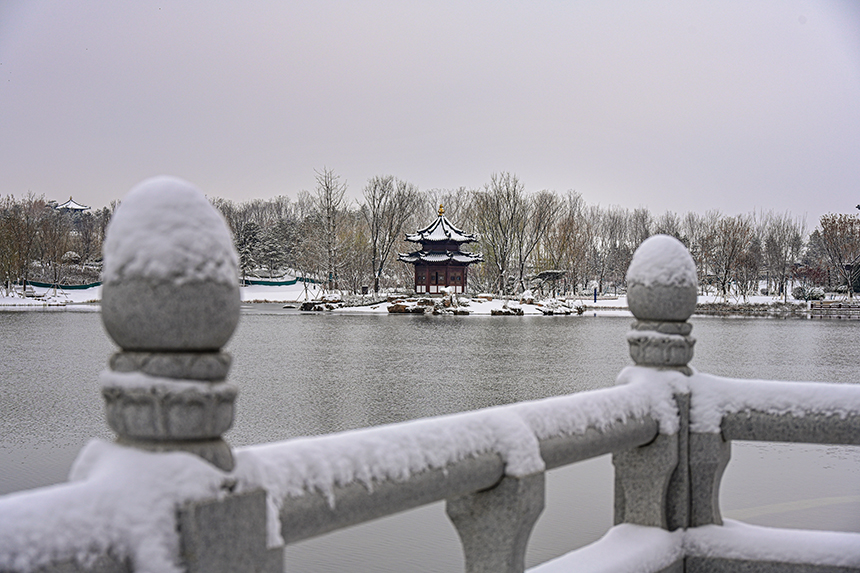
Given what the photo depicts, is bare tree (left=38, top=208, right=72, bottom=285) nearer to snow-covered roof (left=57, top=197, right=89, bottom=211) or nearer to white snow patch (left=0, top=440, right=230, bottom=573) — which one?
snow-covered roof (left=57, top=197, right=89, bottom=211)

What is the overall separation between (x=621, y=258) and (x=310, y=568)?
285 ft

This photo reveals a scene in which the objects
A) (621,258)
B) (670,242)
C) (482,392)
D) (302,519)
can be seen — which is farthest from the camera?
(621,258)

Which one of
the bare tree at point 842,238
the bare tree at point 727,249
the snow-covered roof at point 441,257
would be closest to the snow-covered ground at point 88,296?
the snow-covered roof at point 441,257

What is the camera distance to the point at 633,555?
313 cm

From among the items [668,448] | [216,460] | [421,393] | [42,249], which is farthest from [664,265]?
[42,249]

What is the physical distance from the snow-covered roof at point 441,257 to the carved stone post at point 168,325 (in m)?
58.2

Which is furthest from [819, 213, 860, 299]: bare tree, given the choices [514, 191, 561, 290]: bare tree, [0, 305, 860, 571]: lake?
[0, 305, 860, 571]: lake

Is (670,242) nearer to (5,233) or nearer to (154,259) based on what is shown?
(154,259)

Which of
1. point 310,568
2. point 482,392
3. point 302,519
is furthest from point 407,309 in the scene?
Result: point 302,519

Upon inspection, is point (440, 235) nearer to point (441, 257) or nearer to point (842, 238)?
point (441, 257)

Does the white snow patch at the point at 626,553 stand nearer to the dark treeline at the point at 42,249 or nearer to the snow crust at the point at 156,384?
the snow crust at the point at 156,384

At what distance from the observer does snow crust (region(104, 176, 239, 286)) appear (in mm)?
A: 1620

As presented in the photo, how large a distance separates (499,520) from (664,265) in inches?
60.4

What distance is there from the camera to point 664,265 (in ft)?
11.5
